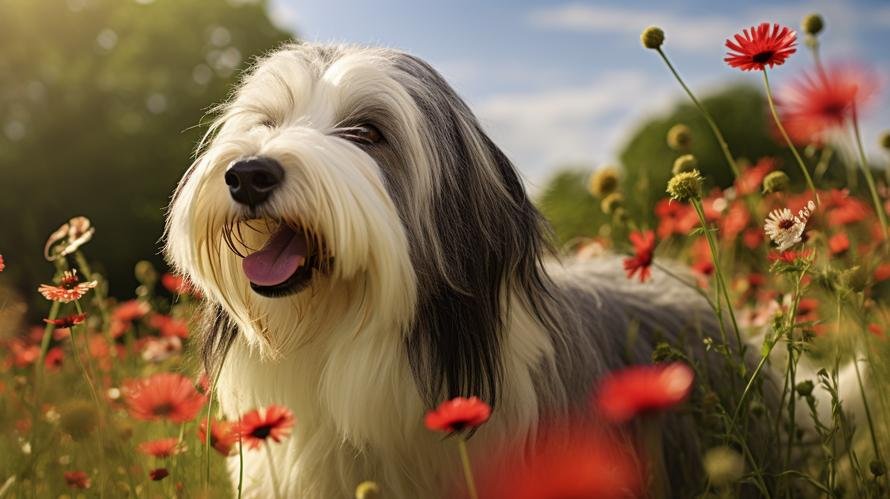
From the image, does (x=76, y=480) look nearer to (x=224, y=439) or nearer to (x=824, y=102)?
(x=224, y=439)

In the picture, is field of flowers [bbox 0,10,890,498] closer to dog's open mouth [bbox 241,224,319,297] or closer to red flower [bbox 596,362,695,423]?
red flower [bbox 596,362,695,423]

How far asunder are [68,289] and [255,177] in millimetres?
607

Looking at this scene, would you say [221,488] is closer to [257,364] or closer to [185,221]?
[257,364]

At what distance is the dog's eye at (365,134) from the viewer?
2.61 metres

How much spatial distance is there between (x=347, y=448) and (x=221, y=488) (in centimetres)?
53

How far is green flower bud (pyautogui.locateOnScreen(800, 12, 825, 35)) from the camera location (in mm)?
2691

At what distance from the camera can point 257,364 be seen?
2.77m

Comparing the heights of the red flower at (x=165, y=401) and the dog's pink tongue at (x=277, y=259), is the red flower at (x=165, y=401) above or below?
below

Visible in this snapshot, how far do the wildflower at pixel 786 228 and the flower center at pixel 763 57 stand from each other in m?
0.40

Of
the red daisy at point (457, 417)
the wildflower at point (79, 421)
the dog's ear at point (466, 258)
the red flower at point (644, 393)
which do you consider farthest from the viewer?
the dog's ear at point (466, 258)

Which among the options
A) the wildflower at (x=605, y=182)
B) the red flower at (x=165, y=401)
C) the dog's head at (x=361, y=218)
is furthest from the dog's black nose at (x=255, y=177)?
the wildflower at (x=605, y=182)

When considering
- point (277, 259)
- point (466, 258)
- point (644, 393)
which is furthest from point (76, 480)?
point (644, 393)

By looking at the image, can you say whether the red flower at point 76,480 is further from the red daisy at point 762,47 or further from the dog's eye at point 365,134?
the red daisy at point 762,47

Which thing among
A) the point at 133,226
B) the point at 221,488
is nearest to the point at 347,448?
the point at 221,488
